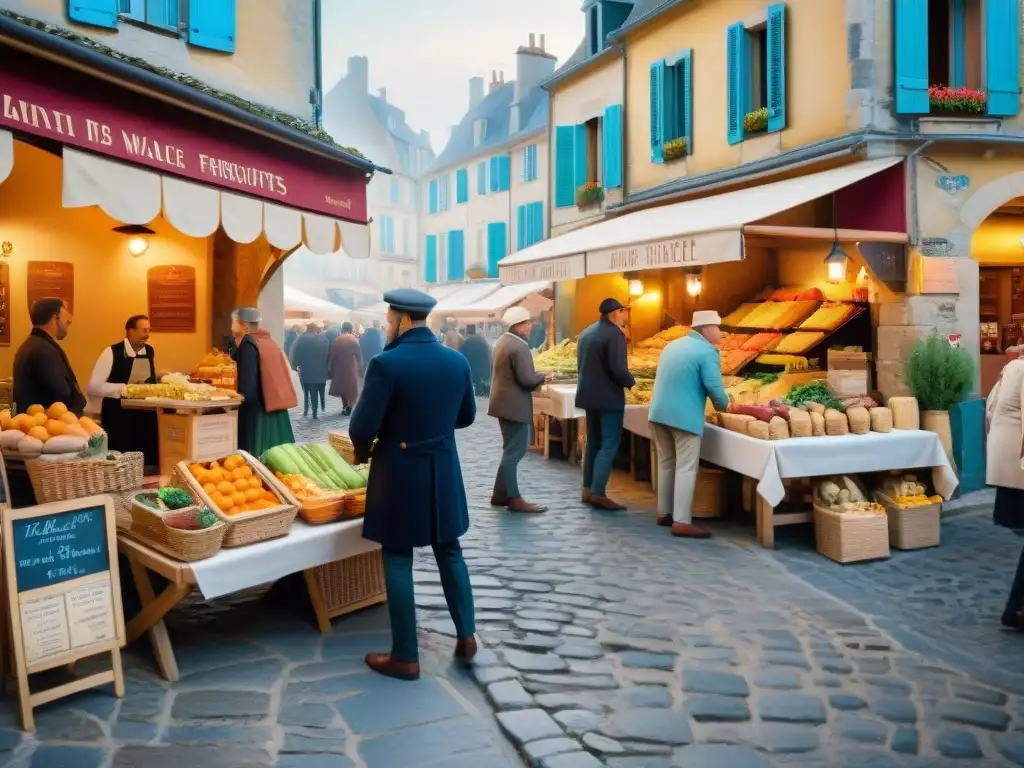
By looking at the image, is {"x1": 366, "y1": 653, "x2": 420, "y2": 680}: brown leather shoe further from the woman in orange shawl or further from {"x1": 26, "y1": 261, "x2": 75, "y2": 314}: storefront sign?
{"x1": 26, "y1": 261, "x2": 75, "y2": 314}: storefront sign

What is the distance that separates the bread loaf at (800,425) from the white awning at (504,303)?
46.1ft

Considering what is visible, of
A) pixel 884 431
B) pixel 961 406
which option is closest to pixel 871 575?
pixel 884 431

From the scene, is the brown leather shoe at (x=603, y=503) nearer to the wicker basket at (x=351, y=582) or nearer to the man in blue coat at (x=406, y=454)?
the wicker basket at (x=351, y=582)

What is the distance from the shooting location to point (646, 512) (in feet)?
28.7

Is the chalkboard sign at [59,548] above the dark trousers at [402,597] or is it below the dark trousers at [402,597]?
above

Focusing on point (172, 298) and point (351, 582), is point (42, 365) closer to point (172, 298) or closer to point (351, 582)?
point (351, 582)

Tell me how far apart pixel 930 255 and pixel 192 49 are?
7611 millimetres

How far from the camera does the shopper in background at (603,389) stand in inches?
339

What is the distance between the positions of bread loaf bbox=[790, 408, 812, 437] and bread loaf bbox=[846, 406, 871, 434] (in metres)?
0.43

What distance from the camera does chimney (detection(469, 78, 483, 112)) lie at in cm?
3731

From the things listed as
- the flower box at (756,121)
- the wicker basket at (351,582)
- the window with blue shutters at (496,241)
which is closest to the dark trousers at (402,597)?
the wicker basket at (351,582)

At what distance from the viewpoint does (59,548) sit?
425cm

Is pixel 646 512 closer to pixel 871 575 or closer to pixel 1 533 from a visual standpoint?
pixel 871 575

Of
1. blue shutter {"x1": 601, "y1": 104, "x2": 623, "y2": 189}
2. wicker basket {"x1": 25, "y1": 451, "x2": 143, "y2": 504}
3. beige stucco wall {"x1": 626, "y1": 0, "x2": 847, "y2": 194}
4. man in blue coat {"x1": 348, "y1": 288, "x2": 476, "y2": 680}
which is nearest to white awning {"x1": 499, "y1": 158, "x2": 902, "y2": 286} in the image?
beige stucco wall {"x1": 626, "y1": 0, "x2": 847, "y2": 194}
